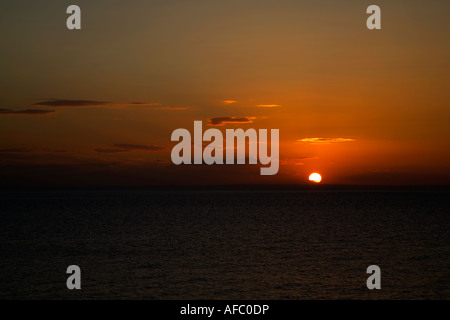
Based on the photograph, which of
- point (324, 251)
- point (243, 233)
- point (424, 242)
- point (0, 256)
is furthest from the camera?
point (243, 233)

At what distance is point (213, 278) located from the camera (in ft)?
122

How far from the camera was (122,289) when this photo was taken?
109 ft

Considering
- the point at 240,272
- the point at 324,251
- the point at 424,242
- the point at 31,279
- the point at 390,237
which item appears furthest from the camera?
the point at 390,237

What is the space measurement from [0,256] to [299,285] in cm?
2822

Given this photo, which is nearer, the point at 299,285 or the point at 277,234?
the point at 299,285

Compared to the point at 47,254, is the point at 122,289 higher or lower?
lower

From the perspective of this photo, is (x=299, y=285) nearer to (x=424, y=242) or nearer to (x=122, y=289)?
(x=122, y=289)

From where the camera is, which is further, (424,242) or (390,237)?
(390,237)
